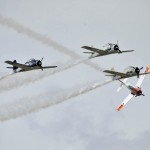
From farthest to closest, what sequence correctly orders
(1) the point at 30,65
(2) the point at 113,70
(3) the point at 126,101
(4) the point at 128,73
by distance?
(3) the point at 126,101 → (2) the point at 113,70 → (4) the point at 128,73 → (1) the point at 30,65

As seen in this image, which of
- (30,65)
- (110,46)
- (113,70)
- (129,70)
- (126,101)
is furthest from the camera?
(126,101)

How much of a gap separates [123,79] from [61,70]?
19786mm

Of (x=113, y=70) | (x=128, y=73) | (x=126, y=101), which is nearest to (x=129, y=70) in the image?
(x=128, y=73)

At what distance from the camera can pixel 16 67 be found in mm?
131375

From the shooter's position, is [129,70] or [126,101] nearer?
[129,70]

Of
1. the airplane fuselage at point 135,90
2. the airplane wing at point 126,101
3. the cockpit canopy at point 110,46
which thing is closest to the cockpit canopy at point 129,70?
the cockpit canopy at point 110,46

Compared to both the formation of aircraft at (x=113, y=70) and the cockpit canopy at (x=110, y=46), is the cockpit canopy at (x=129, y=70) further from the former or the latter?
the cockpit canopy at (x=110, y=46)

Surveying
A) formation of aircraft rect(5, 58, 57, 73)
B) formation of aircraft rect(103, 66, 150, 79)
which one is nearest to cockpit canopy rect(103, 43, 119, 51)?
formation of aircraft rect(103, 66, 150, 79)

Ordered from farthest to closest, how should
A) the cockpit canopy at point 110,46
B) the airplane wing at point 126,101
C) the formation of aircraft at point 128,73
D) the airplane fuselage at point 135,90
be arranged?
the airplane wing at point 126,101
the airplane fuselage at point 135,90
the formation of aircraft at point 128,73
the cockpit canopy at point 110,46

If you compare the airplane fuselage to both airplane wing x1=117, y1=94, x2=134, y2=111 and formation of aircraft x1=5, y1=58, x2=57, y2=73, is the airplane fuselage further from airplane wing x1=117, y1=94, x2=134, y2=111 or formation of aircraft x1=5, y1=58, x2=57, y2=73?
formation of aircraft x1=5, y1=58, x2=57, y2=73

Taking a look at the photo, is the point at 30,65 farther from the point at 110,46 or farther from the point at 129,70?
the point at 129,70

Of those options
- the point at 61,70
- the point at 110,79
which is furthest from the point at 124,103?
the point at 61,70

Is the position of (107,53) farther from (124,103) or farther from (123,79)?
(124,103)

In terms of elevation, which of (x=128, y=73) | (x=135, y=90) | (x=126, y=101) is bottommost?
(x=128, y=73)
